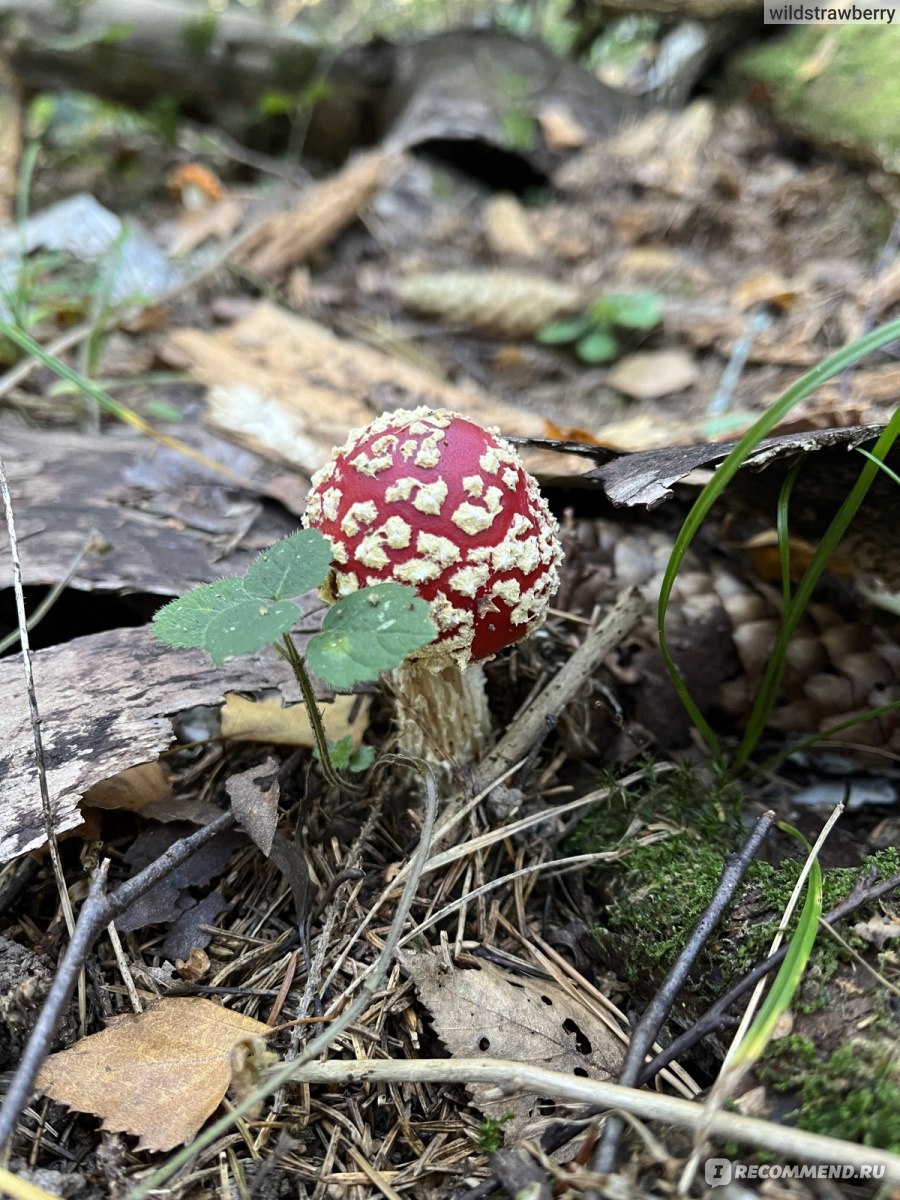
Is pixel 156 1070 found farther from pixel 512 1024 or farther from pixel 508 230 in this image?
pixel 508 230

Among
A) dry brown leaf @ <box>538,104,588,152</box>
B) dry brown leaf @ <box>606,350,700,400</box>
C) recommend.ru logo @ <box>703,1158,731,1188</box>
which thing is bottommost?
recommend.ru logo @ <box>703,1158,731,1188</box>

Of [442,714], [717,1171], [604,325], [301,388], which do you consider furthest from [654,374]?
[717,1171]

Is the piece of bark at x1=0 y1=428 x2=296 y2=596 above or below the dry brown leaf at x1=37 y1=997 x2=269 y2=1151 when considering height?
above

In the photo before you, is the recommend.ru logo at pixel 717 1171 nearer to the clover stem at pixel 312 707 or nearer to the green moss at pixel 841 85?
the clover stem at pixel 312 707

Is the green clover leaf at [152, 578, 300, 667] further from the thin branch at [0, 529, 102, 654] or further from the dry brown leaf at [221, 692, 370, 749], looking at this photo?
the thin branch at [0, 529, 102, 654]

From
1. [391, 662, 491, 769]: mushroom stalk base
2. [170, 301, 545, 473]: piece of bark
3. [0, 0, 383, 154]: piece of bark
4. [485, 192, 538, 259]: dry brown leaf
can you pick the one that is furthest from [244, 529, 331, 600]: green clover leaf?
[0, 0, 383, 154]: piece of bark

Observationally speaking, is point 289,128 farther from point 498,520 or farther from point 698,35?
point 498,520
